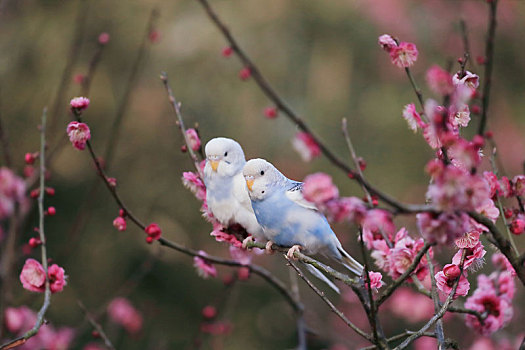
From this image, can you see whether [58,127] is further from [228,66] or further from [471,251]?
[471,251]

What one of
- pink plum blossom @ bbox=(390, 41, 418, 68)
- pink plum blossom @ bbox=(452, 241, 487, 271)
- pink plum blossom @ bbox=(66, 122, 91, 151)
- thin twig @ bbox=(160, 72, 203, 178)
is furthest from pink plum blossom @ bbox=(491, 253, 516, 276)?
pink plum blossom @ bbox=(66, 122, 91, 151)

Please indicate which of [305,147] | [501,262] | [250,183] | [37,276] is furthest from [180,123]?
[501,262]

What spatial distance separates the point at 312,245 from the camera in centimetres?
128

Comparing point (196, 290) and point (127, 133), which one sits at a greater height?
point (127, 133)

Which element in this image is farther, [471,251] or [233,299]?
[233,299]

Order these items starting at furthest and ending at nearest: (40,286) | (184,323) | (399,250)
Answer: 1. (184,323)
2. (40,286)
3. (399,250)

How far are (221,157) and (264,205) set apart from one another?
163mm

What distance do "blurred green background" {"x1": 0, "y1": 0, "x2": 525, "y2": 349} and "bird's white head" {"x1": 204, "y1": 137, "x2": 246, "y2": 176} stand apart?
1.37 metres

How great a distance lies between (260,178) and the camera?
1252 mm

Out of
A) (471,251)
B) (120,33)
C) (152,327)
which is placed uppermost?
(120,33)

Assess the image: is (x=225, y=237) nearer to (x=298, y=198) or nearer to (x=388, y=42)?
(x=298, y=198)

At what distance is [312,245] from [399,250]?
184 millimetres

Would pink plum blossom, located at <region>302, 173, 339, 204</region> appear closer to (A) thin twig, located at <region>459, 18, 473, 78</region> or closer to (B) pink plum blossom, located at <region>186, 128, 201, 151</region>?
(A) thin twig, located at <region>459, 18, 473, 78</region>

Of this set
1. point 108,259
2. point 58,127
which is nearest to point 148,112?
point 58,127
